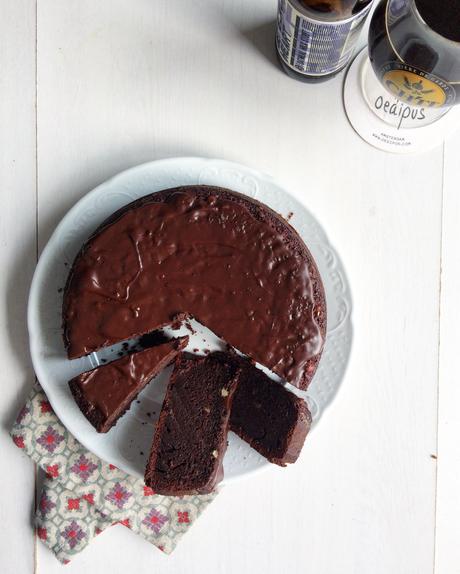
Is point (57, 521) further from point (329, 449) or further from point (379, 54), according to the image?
point (379, 54)

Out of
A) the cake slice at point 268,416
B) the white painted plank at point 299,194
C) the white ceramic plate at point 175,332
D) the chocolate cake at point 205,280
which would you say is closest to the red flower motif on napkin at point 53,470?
the white ceramic plate at point 175,332

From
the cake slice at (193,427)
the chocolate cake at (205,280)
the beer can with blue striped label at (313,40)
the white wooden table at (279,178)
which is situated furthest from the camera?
the white wooden table at (279,178)

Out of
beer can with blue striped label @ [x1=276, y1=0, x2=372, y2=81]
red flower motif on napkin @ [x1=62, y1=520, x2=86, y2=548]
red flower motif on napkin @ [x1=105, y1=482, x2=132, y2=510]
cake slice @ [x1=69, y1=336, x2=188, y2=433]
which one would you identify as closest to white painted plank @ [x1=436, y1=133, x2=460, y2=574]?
beer can with blue striped label @ [x1=276, y1=0, x2=372, y2=81]

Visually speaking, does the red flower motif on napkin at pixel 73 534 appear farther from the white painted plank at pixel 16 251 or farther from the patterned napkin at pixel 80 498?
the white painted plank at pixel 16 251

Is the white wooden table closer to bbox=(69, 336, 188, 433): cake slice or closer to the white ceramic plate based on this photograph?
the white ceramic plate

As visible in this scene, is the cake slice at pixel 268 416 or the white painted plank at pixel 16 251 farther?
the white painted plank at pixel 16 251

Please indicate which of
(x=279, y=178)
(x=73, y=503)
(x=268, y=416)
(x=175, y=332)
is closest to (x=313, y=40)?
(x=279, y=178)
